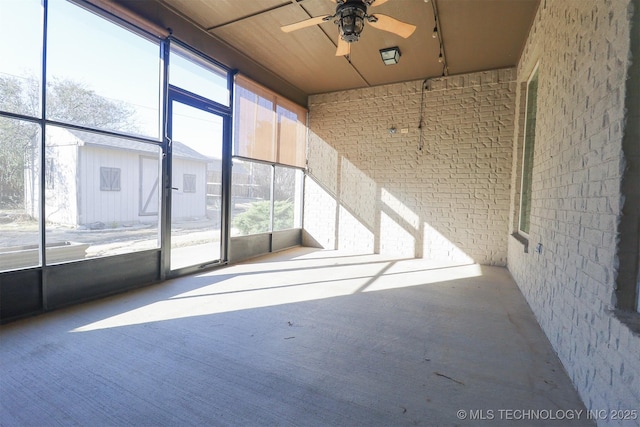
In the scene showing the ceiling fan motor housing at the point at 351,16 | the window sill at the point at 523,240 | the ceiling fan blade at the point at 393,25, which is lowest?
the window sill at the point at 523,240

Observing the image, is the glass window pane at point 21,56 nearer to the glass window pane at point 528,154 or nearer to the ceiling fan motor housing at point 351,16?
the ceiling fan motor housing at point 351,16

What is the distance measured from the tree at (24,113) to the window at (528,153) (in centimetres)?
550

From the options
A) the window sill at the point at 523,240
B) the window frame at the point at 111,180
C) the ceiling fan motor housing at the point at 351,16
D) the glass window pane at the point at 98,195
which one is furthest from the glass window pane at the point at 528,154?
the window frame at the point at 111,180

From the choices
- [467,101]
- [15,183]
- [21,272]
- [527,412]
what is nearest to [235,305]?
[21,272]

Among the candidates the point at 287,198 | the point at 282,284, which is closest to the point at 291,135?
the point at 287,198

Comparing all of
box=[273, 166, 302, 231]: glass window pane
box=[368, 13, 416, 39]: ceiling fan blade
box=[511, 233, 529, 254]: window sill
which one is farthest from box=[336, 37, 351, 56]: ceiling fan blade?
box=[511, 233, 529, 254]: window sill

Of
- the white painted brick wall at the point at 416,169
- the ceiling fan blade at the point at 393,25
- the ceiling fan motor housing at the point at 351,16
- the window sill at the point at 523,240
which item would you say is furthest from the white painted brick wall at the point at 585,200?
the white painted brick wall at the point at 416,169

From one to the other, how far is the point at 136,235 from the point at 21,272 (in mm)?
1133

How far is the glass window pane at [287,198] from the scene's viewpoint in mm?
6332

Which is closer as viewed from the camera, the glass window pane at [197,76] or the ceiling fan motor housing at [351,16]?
the ceiling fan motor housing at [351,16]

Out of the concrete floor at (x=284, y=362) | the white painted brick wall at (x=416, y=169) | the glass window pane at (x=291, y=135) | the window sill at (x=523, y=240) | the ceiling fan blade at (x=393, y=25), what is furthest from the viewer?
the glass window pane at (x=291, y=135)

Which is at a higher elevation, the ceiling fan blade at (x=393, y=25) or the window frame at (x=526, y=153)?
the ceiling fan blade at (x=393, y=25)

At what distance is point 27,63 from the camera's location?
276cm

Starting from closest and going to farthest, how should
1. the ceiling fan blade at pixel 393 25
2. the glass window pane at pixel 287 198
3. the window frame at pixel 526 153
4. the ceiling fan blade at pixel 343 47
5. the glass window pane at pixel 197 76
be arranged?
the ceiling fan blade at pixel 393 25
the ceiling fan blade at pixel 343 47
the glass window pane at pixel 197 76
the window frame at pixel 526 153
the glass window pane at pixel 287 198
